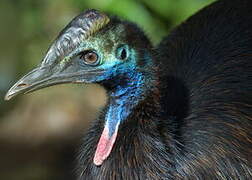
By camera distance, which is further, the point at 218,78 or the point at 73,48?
the point at 218,78

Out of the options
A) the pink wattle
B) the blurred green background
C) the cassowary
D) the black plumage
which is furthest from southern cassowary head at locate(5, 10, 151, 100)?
the blurred green background

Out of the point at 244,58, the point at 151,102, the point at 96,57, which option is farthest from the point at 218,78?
the point at 96,57

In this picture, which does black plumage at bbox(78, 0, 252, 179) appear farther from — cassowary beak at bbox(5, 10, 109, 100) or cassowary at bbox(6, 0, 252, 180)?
cassowary beak at bbox(5, 10, 109, 100)

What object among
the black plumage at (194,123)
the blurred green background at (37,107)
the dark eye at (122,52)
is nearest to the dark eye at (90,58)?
the dark eye at (122,52)

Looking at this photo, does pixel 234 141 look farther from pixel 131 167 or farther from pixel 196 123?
pixel 131 167

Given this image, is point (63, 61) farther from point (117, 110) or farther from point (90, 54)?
point (117, 110)

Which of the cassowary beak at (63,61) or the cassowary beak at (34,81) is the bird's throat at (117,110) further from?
the cassowary beak at (34,81)
